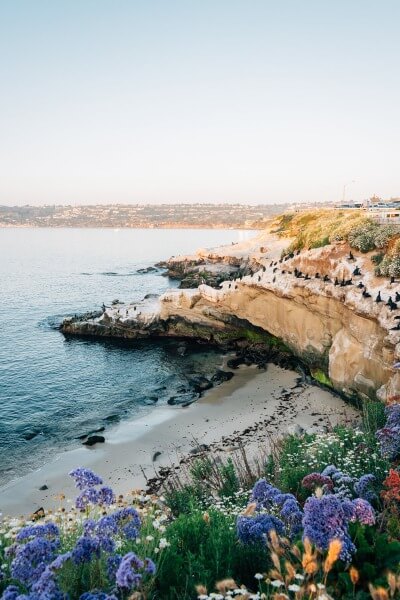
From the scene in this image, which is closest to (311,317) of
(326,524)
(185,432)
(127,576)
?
(185,432)

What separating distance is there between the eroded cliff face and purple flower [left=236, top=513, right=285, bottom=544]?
11.4 meters

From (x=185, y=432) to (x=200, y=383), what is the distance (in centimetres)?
674

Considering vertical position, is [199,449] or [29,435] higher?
[199,449]

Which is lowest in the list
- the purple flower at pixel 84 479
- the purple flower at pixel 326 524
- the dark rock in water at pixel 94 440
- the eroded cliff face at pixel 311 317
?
the dark rock in water at pixel 94 440

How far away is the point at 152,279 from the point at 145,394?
A: 5337cm

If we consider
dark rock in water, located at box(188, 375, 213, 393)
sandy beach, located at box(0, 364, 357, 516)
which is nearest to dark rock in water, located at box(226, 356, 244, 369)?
dark rock in water, located at box(188, 375, 213, 393)

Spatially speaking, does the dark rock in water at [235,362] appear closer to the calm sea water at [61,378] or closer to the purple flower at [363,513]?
the calm sea water at [61,378]

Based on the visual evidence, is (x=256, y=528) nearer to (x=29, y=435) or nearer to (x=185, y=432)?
(x=185, y=432)

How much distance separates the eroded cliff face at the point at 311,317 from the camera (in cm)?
1825

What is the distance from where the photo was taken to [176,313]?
120 ft

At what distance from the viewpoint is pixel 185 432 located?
20.6 meters

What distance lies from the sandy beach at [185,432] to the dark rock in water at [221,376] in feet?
3.19

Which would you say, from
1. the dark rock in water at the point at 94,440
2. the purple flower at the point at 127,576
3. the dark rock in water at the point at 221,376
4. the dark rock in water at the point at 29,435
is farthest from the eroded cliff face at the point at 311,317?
the dark rock in water at the point at 29,435

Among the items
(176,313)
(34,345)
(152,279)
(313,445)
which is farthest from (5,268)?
(313,445)
